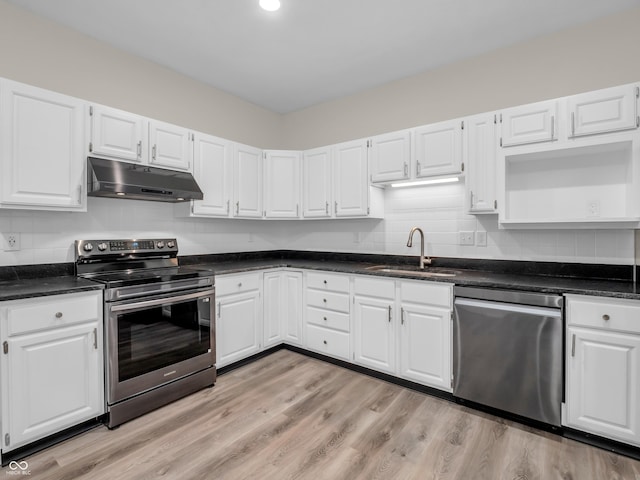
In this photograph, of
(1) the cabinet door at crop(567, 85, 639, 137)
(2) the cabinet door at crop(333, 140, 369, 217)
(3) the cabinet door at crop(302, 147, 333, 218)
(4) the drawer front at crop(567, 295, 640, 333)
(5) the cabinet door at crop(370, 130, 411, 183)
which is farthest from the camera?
(3) the cabinet door at crop(302, 147, 333, 218)

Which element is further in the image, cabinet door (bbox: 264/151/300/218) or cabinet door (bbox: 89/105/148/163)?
cabinet door (bbox: 264/151/300/218)

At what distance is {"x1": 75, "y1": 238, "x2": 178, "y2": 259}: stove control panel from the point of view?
2594 millimetres

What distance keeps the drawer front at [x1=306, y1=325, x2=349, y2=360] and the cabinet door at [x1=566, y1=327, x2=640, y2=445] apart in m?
1.68

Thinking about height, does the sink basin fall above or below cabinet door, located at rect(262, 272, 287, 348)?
above

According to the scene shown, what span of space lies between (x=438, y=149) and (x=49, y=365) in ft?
10.3

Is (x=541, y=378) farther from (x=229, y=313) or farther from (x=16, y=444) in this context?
(x=16, y=444)

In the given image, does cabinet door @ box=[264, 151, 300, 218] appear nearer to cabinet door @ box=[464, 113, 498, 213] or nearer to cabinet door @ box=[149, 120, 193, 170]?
cabinet door @ box=[149, 120, 193, 170]

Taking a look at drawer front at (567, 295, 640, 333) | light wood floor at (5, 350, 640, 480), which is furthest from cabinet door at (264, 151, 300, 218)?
drawer front at (567, 295, 640, 333)

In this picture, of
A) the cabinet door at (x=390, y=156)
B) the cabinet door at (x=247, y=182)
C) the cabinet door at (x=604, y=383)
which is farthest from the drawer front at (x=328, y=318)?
the cabinet door at (x=604, y=383)

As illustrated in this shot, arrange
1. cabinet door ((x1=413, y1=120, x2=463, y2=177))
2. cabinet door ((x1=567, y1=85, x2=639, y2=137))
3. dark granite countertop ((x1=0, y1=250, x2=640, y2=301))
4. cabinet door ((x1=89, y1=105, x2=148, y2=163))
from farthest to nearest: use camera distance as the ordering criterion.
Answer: cabinet door ((x1=413, y1=120, x2=463, y2=177)) < cabinet door ((x1=89, y1=105, x2=148, y2=163)) < cabinet door ((x1=567, y1=85, x2=639, y2=137)) < dark granite countertop ((x1=0, y1=250, x2=640, y2=301))

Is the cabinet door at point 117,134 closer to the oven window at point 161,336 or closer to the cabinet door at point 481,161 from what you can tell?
the oven window at point 161,336

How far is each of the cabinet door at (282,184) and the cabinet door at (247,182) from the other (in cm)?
9

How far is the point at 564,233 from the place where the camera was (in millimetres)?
2586
